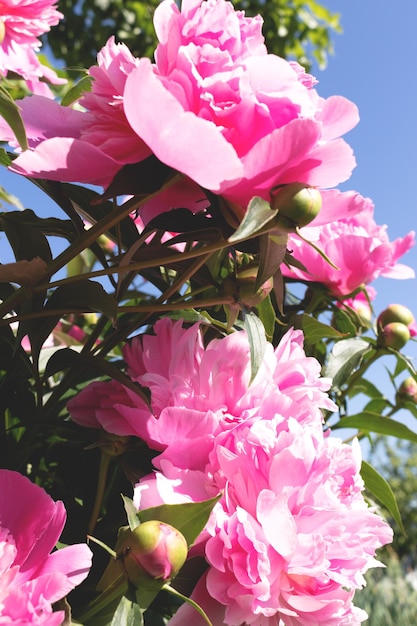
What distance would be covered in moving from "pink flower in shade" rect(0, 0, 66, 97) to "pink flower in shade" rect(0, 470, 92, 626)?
0.39 meters

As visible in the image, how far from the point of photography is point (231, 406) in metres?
0.37

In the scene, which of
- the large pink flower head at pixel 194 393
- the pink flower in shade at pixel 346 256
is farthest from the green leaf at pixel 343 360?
the large pink flower head at pixel 194 393

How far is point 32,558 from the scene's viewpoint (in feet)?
0.99

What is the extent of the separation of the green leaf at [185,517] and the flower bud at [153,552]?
0.6 inches

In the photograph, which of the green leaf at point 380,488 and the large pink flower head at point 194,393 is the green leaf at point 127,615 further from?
the green leaf at point 380,488

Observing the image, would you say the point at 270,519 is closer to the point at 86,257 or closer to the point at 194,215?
the point at 194,215

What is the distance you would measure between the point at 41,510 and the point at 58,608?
1.7 inches

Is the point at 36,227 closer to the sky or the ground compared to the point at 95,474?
closer to the sky

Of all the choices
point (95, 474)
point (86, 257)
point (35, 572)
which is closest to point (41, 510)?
point (35, 572)

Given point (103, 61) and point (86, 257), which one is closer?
point (103, 61)

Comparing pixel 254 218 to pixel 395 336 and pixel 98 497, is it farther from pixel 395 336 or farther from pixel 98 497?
pixel 395 336

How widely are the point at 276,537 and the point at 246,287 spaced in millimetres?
133

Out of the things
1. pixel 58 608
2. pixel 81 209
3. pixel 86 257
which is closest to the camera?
pixel 58 608

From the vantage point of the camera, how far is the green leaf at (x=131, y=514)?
310 mm
